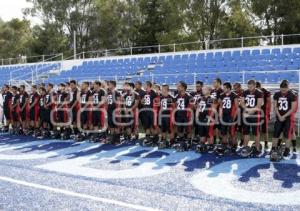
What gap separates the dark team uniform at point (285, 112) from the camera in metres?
8.98

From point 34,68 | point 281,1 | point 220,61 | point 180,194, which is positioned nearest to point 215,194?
point 180,194

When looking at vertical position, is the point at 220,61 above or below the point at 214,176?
above

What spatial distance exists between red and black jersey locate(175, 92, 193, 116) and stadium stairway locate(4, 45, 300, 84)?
492 centimetres

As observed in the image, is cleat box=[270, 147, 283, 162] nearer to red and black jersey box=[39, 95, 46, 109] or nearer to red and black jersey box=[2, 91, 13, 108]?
red and black jersey box=[39, 95, 46, 109]

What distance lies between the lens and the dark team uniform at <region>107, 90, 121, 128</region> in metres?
11.9

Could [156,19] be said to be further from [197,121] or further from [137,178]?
[137,178]

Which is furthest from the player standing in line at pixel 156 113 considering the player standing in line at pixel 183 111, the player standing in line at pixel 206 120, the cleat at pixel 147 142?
the player standing in line at pixel 206 120

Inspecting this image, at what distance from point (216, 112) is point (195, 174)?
2.54 metres

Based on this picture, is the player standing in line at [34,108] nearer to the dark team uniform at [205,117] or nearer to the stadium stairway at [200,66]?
the stadium stairway at [200,66]

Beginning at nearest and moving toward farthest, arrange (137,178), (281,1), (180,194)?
(180,194) < (137,178) < (281,1)

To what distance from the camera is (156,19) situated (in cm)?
4159

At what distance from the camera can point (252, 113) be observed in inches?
376

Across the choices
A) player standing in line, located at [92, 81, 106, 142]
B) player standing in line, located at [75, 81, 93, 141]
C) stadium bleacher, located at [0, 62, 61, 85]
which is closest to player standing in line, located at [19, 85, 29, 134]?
player standing in line, located at [75, 81, 93, 141]

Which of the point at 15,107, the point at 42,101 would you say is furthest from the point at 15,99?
the point at 42,101
